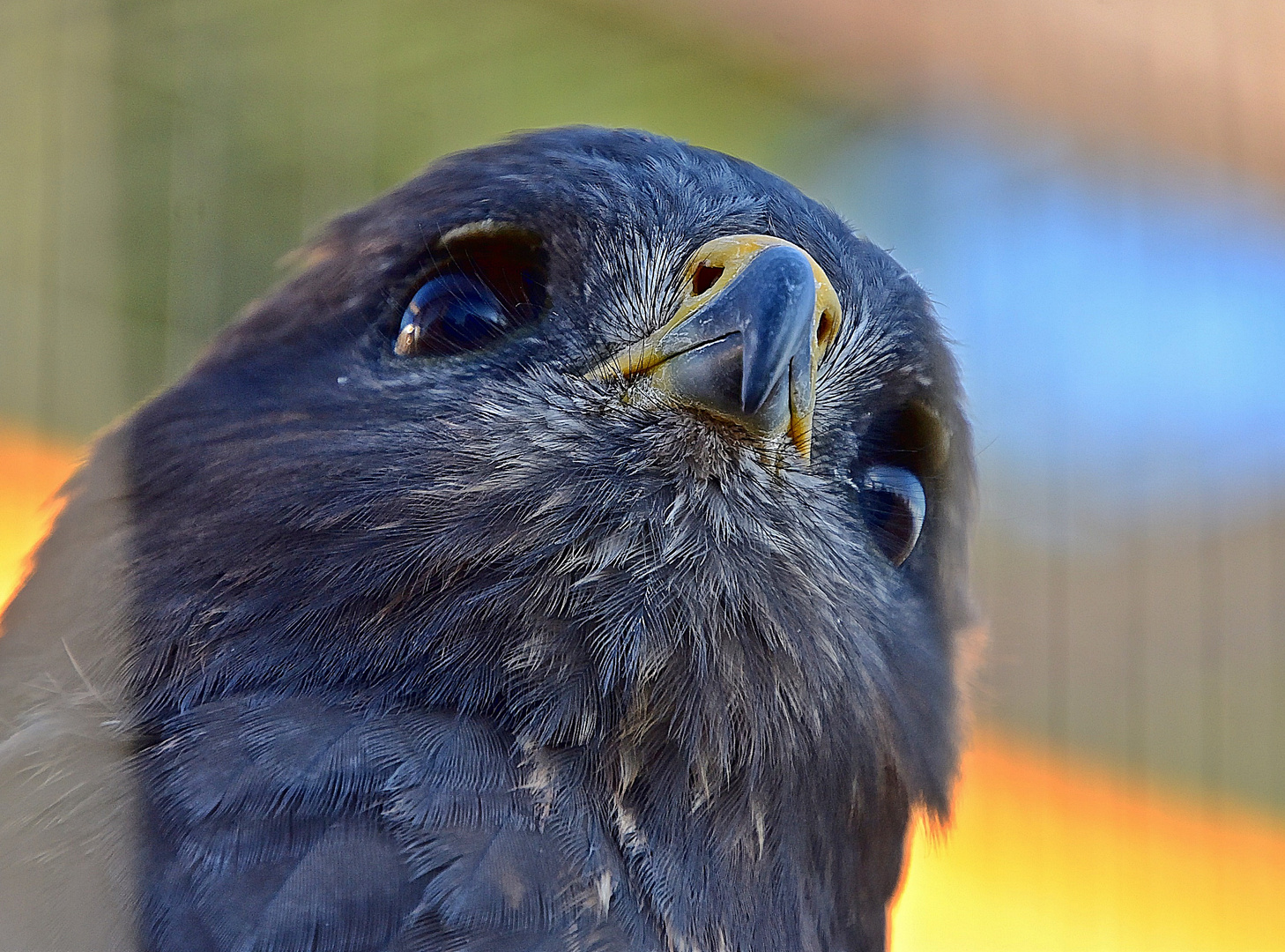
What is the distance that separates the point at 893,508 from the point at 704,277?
34 centimetres

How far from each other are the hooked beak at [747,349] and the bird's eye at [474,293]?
0.12 metres

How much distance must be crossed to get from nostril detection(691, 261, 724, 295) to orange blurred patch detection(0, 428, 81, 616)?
1.46m

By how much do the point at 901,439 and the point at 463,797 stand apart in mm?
644

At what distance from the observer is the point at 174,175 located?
7.56 ft

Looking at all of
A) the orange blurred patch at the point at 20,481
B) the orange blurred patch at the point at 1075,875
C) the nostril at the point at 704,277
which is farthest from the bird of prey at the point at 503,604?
the orange blurred patch at the point at 1075,875

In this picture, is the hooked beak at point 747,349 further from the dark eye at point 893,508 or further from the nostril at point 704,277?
the dark eye at point 893,508

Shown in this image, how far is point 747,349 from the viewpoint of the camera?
3.75ft

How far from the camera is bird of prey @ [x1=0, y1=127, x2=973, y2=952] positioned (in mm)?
1061

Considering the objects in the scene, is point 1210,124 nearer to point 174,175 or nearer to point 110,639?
point 174,175

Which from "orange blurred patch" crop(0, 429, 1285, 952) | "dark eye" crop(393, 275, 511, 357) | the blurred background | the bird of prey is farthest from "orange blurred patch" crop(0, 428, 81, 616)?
"orange blurred patch" crop(0, 429, 1285, 952)

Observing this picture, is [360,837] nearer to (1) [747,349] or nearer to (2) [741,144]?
(1) [747,349]

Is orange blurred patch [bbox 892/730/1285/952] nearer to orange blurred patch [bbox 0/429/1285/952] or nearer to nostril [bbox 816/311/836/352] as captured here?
orange blurred patch [bbox 0/429/1285/952]

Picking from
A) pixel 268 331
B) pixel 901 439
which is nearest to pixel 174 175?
pixel 268 331

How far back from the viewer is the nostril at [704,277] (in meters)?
1.28
